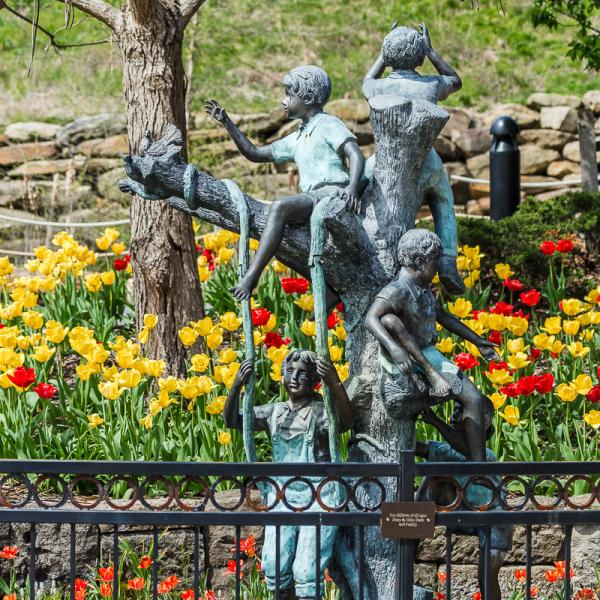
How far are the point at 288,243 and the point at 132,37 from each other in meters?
3.34

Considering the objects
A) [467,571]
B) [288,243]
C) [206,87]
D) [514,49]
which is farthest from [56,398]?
[514,49]

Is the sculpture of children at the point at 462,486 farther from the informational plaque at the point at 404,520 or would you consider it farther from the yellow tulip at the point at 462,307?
the yellow tulip at the point at 462,307

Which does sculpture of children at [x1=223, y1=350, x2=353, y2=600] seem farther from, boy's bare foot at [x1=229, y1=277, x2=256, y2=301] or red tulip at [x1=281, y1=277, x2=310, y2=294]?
red tulip at [x1=281, y1=277, x2=310, y2=294]

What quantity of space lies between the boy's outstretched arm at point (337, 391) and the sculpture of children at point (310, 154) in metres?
0.38

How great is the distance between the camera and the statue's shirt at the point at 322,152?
14.6ft

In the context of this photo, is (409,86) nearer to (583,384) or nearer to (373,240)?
(373,240)

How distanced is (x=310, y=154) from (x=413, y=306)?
0.69m

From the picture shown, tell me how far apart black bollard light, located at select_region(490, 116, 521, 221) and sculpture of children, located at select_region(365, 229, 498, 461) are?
6.23 metres

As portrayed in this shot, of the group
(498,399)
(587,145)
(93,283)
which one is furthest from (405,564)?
(587,145)

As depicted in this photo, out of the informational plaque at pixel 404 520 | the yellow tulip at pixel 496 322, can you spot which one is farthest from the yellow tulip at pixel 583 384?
the informational plaque at pixel 404 520

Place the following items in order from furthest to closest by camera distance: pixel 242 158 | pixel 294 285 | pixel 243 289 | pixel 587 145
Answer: pixel 242 158, pixel 587 145, pixel 294 285, pixel 243 289

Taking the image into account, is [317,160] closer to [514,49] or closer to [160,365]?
[160,365]

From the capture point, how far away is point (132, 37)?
7324 mm

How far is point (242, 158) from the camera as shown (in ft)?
45.3
